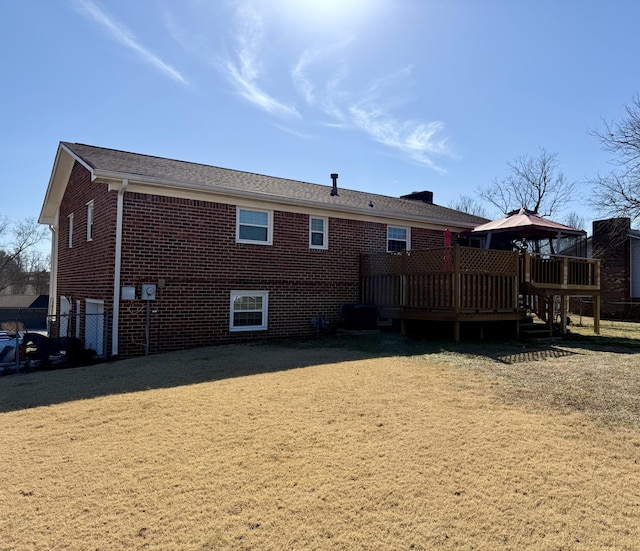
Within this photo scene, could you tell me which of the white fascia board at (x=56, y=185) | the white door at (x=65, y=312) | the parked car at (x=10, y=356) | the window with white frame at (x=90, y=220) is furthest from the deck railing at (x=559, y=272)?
the white door at (x=65, y=312)

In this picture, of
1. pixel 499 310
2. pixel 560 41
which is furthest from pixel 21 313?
pixel 560 41

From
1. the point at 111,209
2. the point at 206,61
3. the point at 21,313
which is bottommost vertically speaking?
the point at 21,313

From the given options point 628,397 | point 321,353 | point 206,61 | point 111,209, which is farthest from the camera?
point 206,61

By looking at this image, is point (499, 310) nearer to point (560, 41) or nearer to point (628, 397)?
point (628, 397)

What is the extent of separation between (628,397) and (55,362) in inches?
405

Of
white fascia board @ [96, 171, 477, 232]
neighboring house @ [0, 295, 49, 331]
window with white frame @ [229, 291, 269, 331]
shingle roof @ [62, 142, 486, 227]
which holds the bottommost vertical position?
neighboring house @ [0, 295, 49, 331]

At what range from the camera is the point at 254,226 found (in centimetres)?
1134

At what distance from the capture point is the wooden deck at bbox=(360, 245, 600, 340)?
10.6m

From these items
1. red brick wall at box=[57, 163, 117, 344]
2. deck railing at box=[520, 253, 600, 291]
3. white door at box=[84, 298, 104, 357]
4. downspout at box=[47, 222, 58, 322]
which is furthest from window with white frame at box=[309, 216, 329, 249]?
downspout at box=[47, 222, 58, 322]

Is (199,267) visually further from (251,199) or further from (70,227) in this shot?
(70,227)

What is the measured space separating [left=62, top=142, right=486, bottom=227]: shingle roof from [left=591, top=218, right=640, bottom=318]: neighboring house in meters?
11.8

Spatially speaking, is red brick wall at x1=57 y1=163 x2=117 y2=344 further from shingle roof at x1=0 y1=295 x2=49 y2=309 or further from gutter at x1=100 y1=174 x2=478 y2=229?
shingle roof at x1=0 y1=295 x2=49 y2=309

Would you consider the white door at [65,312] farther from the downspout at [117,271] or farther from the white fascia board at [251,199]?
the white fascia board at [251,199]

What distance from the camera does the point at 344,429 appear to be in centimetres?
429
